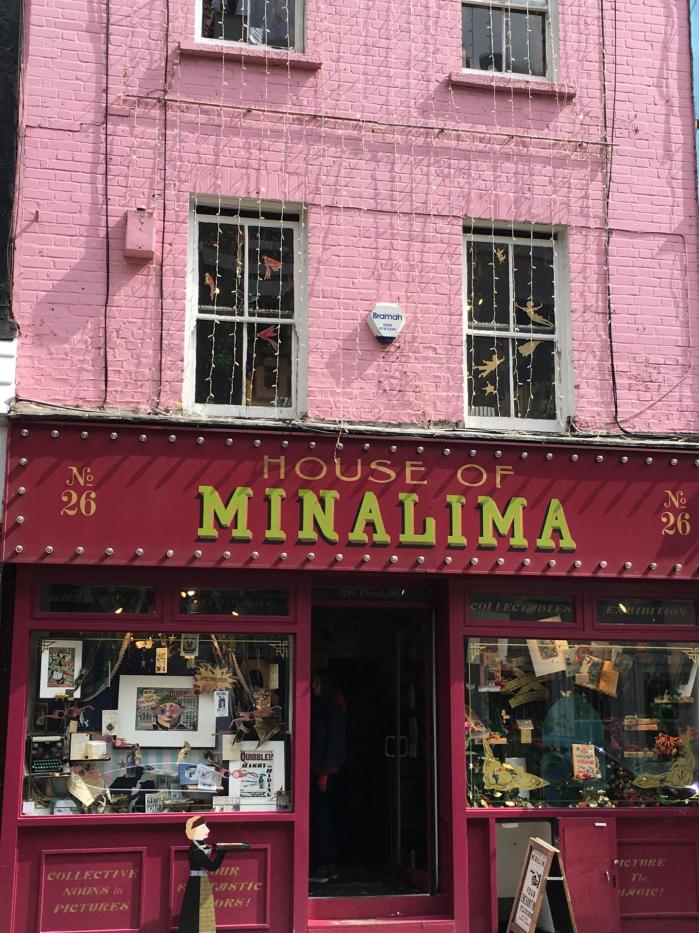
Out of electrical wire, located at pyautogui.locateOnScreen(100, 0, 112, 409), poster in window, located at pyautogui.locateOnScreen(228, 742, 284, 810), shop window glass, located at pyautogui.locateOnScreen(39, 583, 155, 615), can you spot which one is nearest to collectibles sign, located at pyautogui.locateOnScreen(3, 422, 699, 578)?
shop window glass, located at pyautogui.locateOnScreen(39, 583, 155, 615)

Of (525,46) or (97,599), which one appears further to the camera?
(525,46)

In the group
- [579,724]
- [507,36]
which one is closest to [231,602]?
[579,724]

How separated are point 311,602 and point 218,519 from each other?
1.15 m

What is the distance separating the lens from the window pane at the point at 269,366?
876cm

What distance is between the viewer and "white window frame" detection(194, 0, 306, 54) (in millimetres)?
8922

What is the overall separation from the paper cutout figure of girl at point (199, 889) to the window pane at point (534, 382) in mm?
4238

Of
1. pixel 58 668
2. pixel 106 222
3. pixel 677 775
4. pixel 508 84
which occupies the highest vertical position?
pixel 508 84

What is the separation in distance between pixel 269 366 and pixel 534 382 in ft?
7.44

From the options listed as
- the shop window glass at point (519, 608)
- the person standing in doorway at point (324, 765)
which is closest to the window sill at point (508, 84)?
the shop window glass at point (519, 608)

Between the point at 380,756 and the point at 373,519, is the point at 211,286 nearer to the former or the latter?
the point at 373,519

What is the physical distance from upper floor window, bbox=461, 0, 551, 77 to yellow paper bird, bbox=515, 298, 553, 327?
210cm

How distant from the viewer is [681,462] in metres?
8.80

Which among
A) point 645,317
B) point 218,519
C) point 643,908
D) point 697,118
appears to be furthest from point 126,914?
point 697,118

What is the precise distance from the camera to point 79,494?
7.90m
